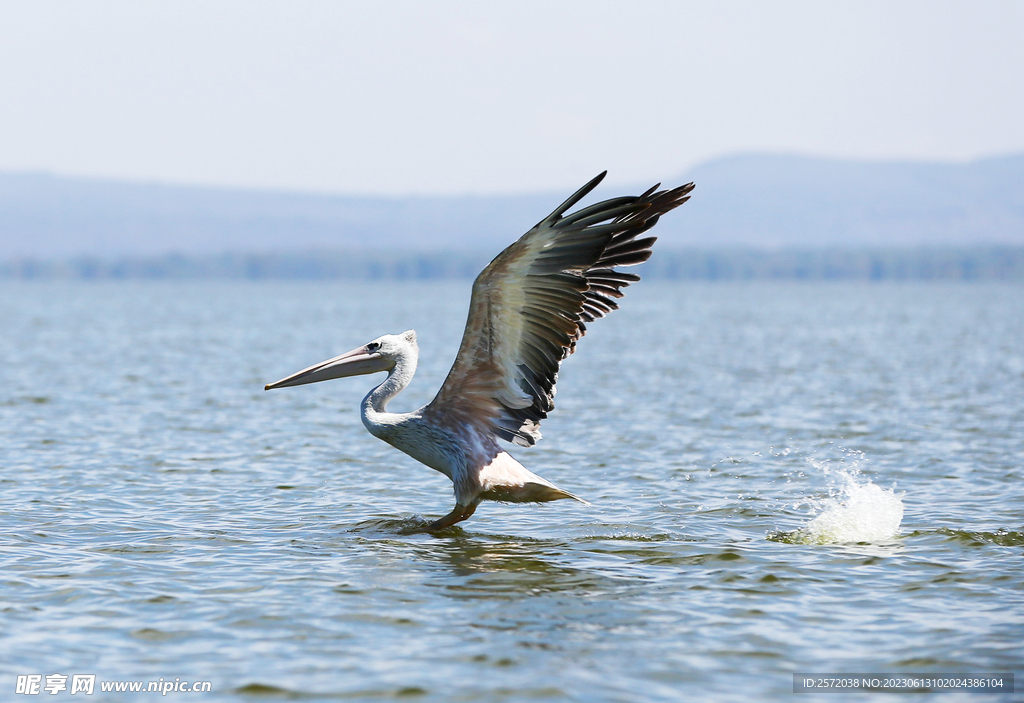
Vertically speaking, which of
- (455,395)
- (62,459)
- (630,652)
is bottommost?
(62,459)

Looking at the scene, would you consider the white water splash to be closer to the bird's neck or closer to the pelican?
the pelican

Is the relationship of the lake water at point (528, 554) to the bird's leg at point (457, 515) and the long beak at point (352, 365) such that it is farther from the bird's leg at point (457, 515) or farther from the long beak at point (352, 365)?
the long beak at point (352, 365)

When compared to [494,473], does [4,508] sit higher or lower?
lower

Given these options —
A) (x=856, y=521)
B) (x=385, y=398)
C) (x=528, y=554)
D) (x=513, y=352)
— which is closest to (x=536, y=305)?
(x=513, y=352)

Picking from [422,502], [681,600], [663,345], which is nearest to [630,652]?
[681,600]

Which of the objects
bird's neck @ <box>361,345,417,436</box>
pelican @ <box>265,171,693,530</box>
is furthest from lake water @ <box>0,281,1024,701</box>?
bird's neck @ <box>361,345,417,436</box>

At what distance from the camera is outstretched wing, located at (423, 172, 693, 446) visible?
8.30m

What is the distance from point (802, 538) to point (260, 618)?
4308 millimetres

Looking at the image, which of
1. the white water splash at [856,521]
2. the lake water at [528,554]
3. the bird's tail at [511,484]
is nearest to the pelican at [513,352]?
the bird's tail at [511,484]

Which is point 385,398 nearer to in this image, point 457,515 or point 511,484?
point 457,515

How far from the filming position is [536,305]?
28.1ft

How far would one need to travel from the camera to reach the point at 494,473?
9117 millimetres

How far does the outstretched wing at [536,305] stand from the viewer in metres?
8.30

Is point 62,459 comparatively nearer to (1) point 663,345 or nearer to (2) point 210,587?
(2) point 210,587
